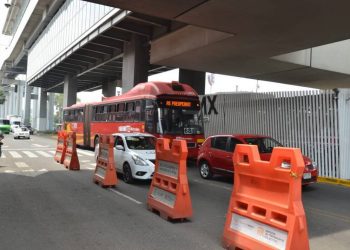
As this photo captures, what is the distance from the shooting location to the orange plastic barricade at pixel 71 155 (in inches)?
598

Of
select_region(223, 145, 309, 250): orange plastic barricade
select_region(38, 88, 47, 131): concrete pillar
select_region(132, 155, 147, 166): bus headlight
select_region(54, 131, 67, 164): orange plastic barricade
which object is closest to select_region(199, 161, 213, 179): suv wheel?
select_region(132, 155, 147, 166): bus headlight

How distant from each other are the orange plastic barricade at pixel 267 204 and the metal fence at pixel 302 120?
9477mm

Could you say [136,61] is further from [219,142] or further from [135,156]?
[135,156]

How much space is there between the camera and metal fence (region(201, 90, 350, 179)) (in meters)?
14.4

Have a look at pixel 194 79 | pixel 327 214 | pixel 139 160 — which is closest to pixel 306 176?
pixel 327 214

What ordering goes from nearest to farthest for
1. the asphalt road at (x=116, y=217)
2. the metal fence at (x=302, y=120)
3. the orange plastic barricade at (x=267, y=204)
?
1. the orange plastic barricade at (x=267, y=204)
2. the asphalt road at (x=116, y=217)
3. the metal fence at (x=302, y=120)

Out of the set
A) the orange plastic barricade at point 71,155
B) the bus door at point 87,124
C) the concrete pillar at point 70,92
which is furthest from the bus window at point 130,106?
the concrete pillar at point 70,92

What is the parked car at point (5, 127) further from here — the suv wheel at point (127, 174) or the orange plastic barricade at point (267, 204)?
the orange plastic barricade at point (267, 204)

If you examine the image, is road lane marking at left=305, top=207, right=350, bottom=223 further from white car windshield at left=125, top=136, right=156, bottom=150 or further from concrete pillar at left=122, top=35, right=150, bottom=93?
concrete pillar at left=122, top=35, right=150, bottom=93

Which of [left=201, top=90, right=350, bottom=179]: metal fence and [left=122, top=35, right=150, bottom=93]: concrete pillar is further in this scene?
[left=122, top=35, right=150, bottom=93]: concrete pillar

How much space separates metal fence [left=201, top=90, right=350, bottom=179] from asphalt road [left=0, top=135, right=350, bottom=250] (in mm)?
2375

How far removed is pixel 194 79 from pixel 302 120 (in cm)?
1547

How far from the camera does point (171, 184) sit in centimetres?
775

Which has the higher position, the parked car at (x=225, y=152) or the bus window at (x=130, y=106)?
the bus window at (x=130, y=106)
